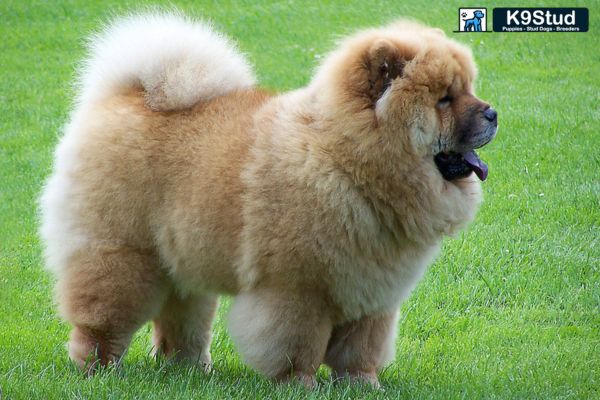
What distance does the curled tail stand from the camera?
4.64 m

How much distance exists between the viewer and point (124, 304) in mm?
4531

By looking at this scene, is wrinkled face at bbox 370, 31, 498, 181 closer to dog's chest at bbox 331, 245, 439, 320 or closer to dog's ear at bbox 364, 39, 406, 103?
dog's ear at bbox 364, 39, 406, 103

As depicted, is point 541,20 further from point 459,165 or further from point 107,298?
point 107,298

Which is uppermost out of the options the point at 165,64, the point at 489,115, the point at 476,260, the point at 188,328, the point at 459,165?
the point at 165,64

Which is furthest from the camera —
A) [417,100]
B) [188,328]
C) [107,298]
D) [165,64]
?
[188,328]

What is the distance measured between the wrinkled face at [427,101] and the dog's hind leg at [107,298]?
1.47 m

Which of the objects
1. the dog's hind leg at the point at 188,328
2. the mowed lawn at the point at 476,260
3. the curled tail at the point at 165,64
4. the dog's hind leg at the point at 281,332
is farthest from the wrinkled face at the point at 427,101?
the dog's hind leg at the point at 188,328

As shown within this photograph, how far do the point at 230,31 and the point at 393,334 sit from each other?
9.53 meters

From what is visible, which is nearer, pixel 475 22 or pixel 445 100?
pixel 445 100

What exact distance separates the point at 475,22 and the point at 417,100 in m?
9.43

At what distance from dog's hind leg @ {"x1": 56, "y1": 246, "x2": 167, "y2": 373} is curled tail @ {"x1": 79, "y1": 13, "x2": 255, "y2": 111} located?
815mm

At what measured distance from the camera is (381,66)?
4.06m

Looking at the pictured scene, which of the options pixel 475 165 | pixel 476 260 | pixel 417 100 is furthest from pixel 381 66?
pixel 476 260

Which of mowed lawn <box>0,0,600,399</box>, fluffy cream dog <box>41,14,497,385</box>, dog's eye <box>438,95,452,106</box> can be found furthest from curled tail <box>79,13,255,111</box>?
mowed lawn <box>0,0,600,399</box>
